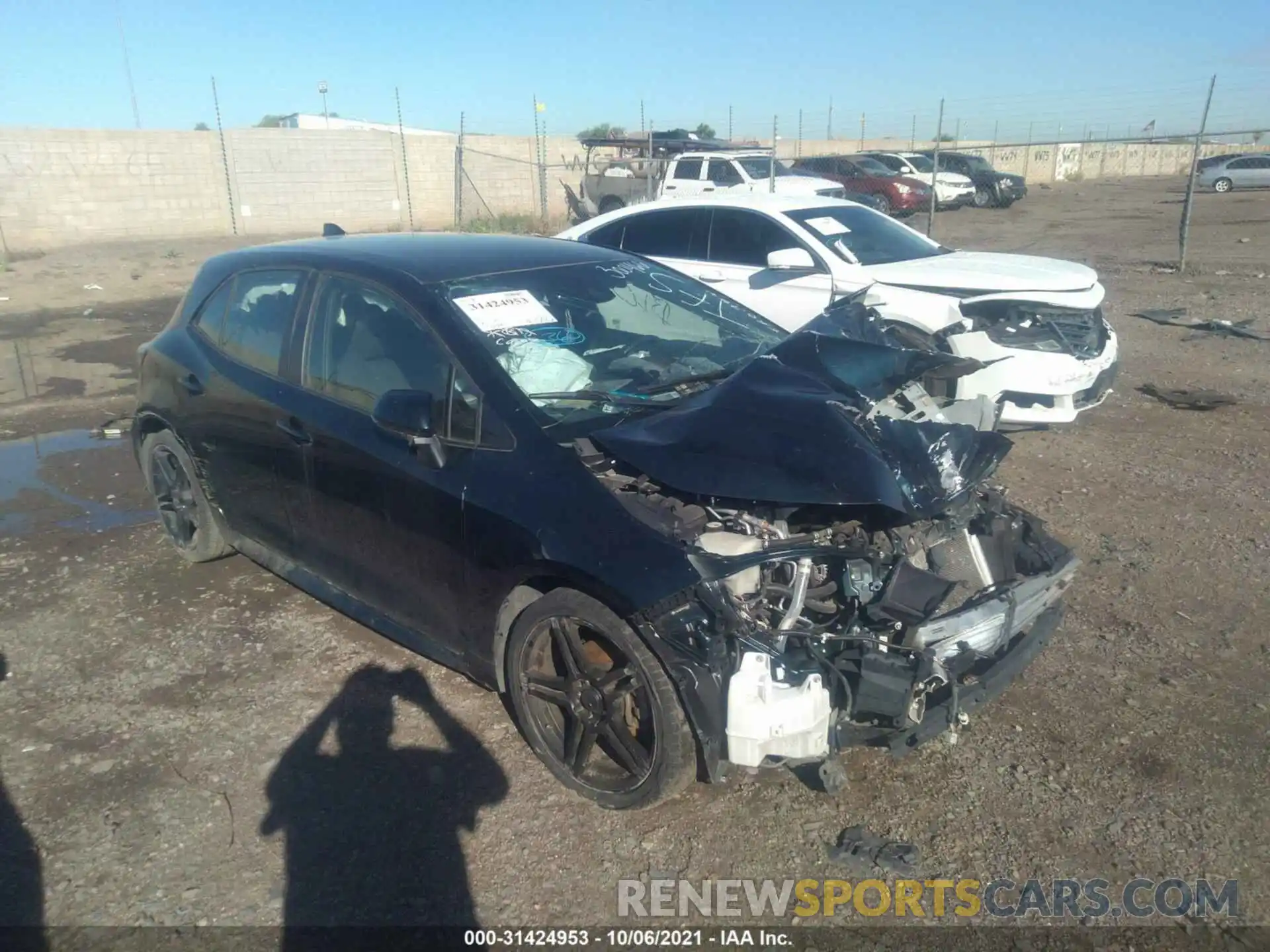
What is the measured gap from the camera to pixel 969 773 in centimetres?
322

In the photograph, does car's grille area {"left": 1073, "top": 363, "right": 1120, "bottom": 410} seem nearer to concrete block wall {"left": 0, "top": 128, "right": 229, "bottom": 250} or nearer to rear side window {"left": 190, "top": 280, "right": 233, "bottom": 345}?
rear side window {"left": 190, "top": 280, "right": 233, "bottom": 345}

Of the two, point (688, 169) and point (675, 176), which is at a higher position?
point (688, 169)

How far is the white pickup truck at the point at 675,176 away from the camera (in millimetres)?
19547

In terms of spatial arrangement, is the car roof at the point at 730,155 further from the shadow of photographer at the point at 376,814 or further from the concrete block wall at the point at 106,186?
the shadow of photographer at the point at 376,814

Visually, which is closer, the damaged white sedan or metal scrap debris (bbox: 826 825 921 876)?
metal scrap debris (bbox: 826 825 921 876)

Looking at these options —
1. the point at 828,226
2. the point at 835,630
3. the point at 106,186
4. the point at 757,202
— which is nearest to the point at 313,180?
the point at 106,186

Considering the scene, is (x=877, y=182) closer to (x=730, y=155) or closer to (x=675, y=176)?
(x=730, y=155)

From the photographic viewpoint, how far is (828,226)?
7852 millimetres

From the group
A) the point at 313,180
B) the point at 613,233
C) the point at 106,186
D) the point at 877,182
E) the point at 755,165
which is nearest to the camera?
the point at 613,233

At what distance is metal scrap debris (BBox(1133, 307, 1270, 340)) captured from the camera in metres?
9.67

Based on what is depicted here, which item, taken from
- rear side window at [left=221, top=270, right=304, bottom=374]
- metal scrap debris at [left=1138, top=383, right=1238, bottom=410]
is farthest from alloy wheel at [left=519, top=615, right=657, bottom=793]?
metal scrap debris at [left=1138, top=383, right=1238, bottom=410]

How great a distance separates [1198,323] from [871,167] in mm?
16904

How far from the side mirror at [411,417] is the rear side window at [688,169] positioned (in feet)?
60.0

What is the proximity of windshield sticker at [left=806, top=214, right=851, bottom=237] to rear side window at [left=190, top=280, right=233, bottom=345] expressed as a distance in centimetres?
489
